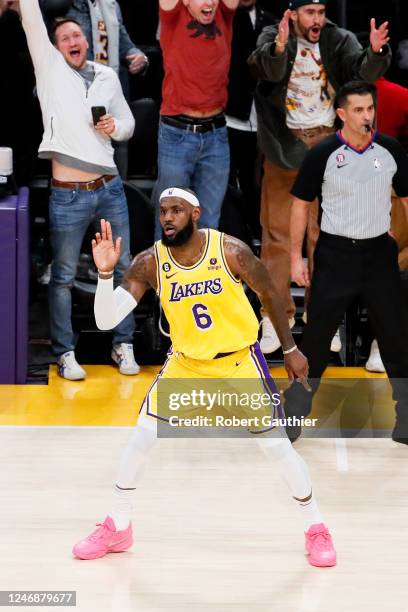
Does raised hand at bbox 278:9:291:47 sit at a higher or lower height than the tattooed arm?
higher

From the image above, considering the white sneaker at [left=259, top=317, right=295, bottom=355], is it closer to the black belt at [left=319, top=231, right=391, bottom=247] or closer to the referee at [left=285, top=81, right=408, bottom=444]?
the referee at [left=285, top=81, right=408, bottom=444]

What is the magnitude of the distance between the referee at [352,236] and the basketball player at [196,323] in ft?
3.95

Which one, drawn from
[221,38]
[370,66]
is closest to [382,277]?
[370,66]

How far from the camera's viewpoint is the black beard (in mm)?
5340

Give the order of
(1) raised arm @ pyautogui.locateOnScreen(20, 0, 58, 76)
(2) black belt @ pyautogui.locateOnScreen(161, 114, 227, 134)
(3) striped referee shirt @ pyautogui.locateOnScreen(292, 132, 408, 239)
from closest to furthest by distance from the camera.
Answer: (3) striped referee shirt @ pyautogui.locateOnScreen(292, 132, 408, 239) < (1) raised arm @ pyautogui.locateOnScreen(20, 0, 58, 76) < (2) black belt @ pyautogui.locateOnScreen(161, 114, 227, 134)

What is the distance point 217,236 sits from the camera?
5.49 meters

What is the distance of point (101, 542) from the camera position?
541 centimetres

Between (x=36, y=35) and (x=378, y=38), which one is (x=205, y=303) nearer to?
(x=378, y=38)

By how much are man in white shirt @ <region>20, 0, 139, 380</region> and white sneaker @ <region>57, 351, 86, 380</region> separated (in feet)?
0.56

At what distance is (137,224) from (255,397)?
3061 millimetres

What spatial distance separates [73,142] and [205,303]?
2.41 meters

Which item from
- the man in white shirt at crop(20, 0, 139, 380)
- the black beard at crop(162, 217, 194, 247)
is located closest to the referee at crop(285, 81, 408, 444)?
the man in white shirt at crop(20, 0, 139, 380)

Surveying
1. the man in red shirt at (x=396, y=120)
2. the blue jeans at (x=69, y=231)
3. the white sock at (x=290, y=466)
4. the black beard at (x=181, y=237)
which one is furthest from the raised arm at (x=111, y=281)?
the man in red shirt at (x=396, y=120)

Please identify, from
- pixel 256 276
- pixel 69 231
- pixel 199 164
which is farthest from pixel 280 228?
pixel 256 276
